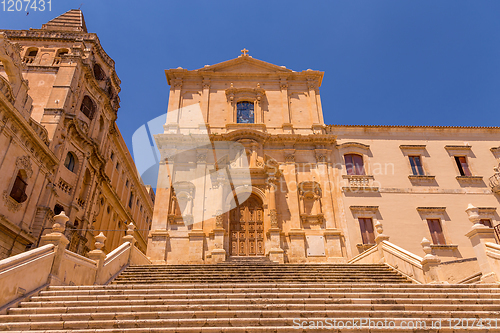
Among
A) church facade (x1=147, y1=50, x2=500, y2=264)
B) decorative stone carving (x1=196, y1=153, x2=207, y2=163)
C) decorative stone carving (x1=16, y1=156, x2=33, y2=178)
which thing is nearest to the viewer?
decorative stone carving (x1=16, y1=156, x2=33, y2=178)

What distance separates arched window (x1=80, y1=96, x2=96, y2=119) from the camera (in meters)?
26.0

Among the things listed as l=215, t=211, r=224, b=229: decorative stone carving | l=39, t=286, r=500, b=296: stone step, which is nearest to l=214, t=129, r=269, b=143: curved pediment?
l=215, t=211, r=224, b=229: decorative stone carving

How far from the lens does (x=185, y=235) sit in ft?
64.2

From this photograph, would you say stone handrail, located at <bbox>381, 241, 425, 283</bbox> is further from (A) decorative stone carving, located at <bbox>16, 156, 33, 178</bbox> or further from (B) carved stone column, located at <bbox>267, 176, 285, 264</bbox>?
(A) decorative stone carving, located at <bbox>16, 156, 33, 178</bbox>

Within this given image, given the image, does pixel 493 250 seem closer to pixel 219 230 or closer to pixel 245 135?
pixel 219 230

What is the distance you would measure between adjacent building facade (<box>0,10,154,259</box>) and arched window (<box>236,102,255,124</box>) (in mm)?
10643

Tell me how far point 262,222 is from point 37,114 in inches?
635

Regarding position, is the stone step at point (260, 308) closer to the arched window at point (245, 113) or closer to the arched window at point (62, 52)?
the arched window at point (245, 113)

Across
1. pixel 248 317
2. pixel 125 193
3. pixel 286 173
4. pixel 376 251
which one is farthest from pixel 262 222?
pixel 125 193

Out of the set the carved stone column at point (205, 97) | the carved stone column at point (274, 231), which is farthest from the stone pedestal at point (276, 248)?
the carved stone column at point (205, 97)

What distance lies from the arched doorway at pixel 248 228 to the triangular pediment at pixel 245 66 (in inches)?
412

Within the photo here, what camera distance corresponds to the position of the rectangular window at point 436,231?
1939 cm

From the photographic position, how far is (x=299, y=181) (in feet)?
70.3

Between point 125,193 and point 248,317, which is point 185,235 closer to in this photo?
point 248,317
